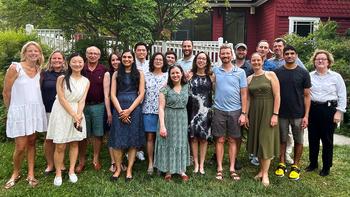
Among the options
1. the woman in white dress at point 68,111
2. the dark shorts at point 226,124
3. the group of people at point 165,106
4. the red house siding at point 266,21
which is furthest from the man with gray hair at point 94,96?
the red house siding at point 266,21

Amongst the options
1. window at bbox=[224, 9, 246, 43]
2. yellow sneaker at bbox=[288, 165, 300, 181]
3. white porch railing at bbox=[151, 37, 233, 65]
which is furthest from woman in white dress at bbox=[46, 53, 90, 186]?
window at bbox=[224, 9, 246, 43]

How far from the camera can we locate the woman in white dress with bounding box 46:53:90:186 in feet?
14.7

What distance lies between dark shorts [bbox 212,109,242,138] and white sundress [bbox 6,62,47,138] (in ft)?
7.79

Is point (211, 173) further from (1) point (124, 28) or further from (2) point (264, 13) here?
(2) point (264, 13)

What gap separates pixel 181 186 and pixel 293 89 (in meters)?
1.97

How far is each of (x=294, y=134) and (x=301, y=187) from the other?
74 centimetres

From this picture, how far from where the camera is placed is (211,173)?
5.07m

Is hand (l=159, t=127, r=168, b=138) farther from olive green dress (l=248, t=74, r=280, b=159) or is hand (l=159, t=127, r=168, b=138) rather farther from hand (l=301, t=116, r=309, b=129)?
hand (l=301, t=116, r=309, b=129)

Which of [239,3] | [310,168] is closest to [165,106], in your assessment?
[310,168]

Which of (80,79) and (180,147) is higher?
(80,79)

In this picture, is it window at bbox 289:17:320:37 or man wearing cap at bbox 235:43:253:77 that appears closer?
man wearing cap at bbox 235:43:253:77

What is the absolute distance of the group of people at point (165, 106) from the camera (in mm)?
4512

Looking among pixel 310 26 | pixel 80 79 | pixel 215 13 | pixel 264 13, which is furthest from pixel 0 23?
pixel 80 79

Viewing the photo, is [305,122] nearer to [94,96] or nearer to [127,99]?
[127,99]
